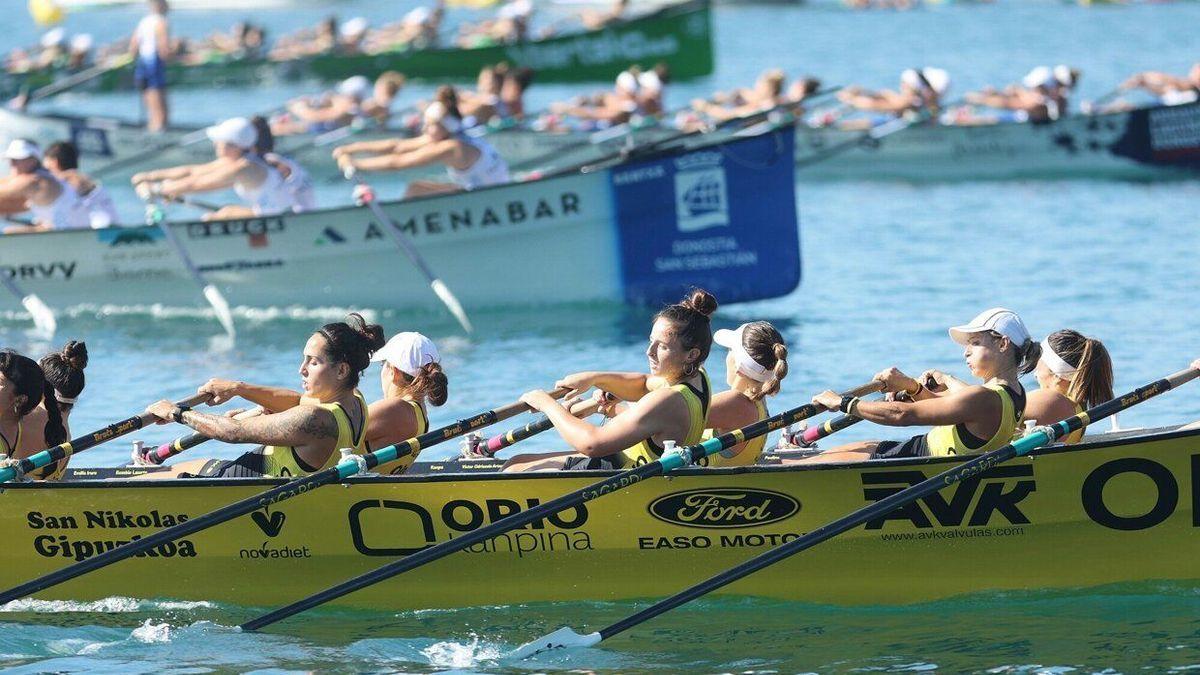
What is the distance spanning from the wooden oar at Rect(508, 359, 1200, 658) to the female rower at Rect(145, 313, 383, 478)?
1.39m

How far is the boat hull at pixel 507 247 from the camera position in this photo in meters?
17.9

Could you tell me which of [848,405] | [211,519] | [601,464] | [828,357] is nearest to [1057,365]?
[848,405]

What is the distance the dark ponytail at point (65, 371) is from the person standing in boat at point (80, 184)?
7915 millimetres

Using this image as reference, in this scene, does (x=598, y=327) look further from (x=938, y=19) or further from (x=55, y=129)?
(x=938, y=19)

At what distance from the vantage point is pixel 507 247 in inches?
730

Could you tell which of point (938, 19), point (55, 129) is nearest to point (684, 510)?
point (55, 129)

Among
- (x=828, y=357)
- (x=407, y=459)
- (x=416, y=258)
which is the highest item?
(x=407, y=459)

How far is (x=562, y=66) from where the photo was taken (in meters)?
39.4

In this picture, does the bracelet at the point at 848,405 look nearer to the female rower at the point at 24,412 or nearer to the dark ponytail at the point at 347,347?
the dark ponytail at the point at 347,347

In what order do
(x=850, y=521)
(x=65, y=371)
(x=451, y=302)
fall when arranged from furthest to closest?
(x=451, y=302)
(x=65, y=371)
(x=850, y=521)

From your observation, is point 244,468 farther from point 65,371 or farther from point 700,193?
point 700,193

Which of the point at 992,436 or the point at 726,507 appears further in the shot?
the point at 726,507

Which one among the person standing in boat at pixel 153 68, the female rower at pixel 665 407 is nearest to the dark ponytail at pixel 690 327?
the female rower at pixel 665 407

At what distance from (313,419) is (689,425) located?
1.78 meters
